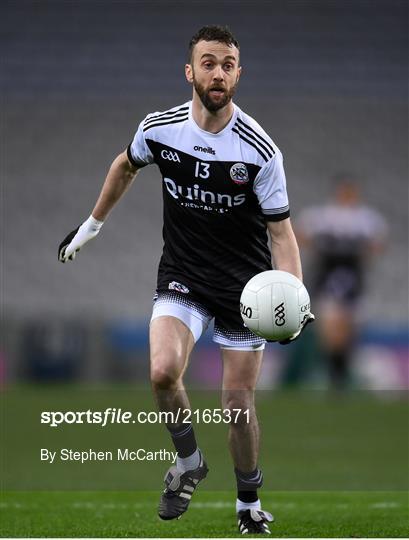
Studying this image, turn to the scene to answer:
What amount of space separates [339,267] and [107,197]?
8.12 meters

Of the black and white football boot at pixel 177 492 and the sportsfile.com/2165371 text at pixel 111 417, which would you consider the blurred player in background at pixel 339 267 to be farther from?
the black and white football boot at pixel 177 492

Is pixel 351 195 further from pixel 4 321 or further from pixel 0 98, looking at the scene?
pixel 0 98

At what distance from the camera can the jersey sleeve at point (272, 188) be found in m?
6.46

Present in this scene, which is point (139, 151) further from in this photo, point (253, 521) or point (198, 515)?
point (198, 515)

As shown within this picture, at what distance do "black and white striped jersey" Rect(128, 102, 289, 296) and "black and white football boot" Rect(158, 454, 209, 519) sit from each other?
107 centimetres

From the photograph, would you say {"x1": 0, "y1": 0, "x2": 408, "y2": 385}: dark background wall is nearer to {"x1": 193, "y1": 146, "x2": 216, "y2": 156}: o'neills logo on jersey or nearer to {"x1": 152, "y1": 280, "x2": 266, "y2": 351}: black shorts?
{"x1": 152, "y1": 280, "x2": 266, "y2": 351}: black shorts

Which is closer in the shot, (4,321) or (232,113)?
(232,113)

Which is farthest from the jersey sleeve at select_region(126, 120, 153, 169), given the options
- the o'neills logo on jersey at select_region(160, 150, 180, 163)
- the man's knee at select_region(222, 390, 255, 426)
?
the man's knee at select_region(222, 390, 255, 426)

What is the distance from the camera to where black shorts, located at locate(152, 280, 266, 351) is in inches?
261

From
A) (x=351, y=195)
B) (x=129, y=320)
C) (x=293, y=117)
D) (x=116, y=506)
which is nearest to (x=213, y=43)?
(x=116, y=506)

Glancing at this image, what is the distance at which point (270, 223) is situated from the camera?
6.54 m

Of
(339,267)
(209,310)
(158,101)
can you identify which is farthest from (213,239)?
(158,101)

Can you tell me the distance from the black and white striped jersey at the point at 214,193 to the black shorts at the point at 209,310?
55 millimetres

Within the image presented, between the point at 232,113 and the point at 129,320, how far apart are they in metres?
9.28
